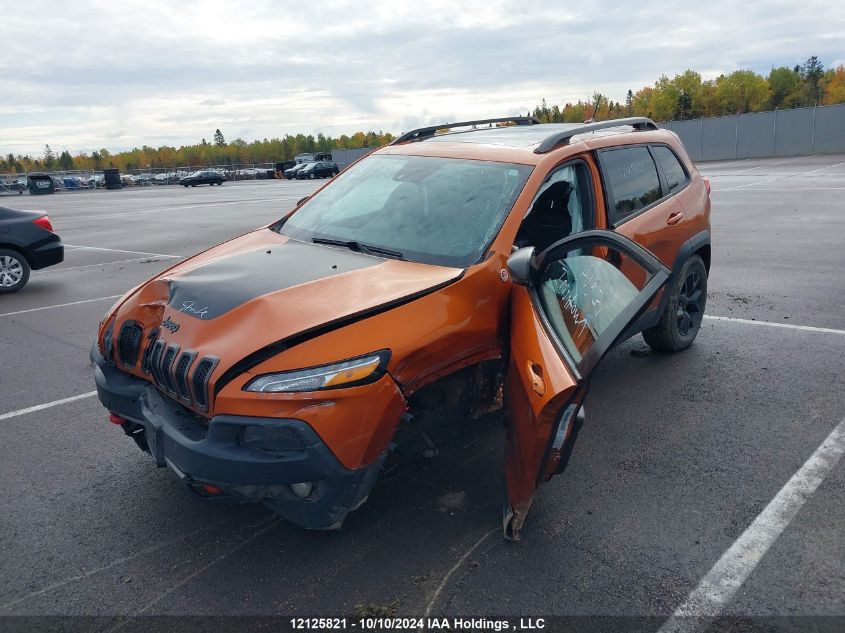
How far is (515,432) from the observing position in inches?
120

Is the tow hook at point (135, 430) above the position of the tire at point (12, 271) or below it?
above

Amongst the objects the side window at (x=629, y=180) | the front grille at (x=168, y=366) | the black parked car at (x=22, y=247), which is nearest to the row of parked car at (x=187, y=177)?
the black parked car at (x=22, y=247)

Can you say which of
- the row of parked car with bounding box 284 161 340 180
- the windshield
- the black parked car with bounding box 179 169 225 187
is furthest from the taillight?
the row of parked car with bounding box 284 161 340 180

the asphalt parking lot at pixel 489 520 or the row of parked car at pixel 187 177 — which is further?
the row of parked car at pixel 187 177

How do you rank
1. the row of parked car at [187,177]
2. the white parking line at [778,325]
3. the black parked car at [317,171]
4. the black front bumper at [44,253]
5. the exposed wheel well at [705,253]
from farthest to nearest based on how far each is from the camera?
the black parked car at [317,171] < the row of parked car at [187,177] < the black front bumper at [44,253] < the white parking line at [778,325] < the exposed wheel well at [705,253]

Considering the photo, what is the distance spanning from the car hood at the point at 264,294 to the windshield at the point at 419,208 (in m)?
0.24

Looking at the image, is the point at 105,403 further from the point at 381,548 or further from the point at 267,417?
the point at 381,548

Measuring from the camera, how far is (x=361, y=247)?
3.83 metres

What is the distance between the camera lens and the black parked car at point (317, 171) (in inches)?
2158

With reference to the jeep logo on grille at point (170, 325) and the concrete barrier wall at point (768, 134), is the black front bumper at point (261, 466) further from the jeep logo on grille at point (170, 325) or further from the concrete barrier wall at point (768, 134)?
the concrete barrier wall at point (768, 134)

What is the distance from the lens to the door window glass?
10.0 ft

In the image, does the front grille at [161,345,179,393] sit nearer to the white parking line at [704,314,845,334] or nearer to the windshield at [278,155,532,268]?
the windshield at [278,155,532,268]

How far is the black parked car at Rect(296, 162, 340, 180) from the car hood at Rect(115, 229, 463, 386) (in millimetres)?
52709

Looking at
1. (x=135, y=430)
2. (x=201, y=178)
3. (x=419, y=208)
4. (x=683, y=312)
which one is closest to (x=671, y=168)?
(x=683, y=312)
